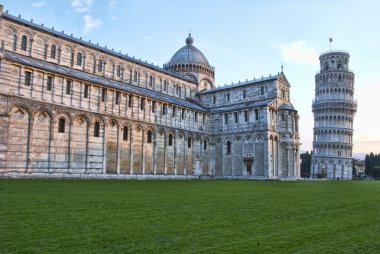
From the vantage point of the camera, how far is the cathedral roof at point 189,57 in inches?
2692

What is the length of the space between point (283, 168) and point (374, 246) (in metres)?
50.0

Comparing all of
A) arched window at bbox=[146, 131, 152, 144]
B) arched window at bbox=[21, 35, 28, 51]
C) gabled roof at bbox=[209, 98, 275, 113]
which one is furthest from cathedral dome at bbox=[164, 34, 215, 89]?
arched window at bbox=[21, 35, 28, 51]

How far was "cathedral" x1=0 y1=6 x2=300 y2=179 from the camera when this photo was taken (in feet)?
115

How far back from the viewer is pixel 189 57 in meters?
68.8

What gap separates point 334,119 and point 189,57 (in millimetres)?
45447

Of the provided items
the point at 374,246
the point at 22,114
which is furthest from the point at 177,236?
the point at 22,114

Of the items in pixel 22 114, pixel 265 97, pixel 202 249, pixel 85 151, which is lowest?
pixel 202 249

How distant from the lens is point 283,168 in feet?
184

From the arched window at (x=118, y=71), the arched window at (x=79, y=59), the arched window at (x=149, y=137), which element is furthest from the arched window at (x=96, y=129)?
the arched window at (x=118, y=71)

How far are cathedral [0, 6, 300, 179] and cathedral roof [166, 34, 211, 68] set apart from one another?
0.68 feet

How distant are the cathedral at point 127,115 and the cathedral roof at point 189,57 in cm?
21

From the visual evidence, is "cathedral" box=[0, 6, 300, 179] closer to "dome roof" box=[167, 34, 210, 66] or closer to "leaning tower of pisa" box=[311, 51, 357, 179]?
"dome roof" box=[167, 34, 210, 66]

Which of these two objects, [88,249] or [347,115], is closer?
[88,249]

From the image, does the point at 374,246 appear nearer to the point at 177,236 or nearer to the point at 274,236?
the point at 274,236
